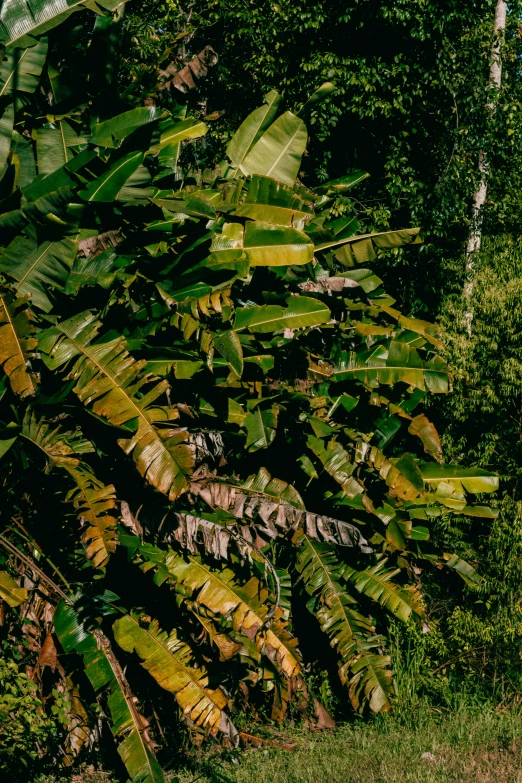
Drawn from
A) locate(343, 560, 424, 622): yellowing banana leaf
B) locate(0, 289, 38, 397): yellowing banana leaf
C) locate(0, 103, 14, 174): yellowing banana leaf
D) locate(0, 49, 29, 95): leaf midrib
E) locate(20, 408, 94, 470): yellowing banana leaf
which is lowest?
locate(343, 560, 424, 622): yellowing banana leaf

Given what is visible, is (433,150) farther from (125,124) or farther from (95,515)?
(95,515)

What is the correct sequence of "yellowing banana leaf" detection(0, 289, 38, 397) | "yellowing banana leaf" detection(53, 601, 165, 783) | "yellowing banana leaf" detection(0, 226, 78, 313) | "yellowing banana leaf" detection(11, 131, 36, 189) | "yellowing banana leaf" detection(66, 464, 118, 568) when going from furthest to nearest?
"yellowing banana leaf" detection(11, 131, 36, 189)
"yellowing banana leaf" detection(0, 226, 78, 313)
"yellowing banana leaf" detection(53, 601, 165, 783)
"yellowing banana leaf" detection(66, 464, 118, 568)
"yellowing banana leaf" detection(0, 289, 38, 397)

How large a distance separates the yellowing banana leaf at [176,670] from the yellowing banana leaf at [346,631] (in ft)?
4.66

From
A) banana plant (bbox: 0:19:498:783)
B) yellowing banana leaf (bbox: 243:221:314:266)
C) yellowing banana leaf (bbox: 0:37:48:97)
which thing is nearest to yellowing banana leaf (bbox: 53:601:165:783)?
banana plant (bbox: 0:19:498:783)

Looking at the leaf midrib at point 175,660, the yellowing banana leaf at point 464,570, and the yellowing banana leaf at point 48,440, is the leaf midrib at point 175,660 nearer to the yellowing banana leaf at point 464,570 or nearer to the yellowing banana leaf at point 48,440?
the yellowing banana leaf at point 48,440

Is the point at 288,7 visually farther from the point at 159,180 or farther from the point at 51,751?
the point at 51,751

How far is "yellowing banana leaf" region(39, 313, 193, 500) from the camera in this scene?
529cm

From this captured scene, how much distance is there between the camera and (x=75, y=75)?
6910mm

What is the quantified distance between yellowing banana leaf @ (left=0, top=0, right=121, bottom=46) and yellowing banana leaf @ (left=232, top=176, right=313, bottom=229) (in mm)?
1829

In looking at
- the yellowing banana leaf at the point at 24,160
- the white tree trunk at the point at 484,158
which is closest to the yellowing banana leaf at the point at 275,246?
the yellowing banana leaf at the point at 24,160

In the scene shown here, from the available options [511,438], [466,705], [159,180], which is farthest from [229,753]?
[159,180]

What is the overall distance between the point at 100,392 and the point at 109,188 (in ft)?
5.35

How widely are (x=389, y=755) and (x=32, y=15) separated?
20.5 feet

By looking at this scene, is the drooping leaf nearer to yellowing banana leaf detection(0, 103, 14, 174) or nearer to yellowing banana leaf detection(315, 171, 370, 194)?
yellowing banana leaf detection(0, 103, 14, 174)
